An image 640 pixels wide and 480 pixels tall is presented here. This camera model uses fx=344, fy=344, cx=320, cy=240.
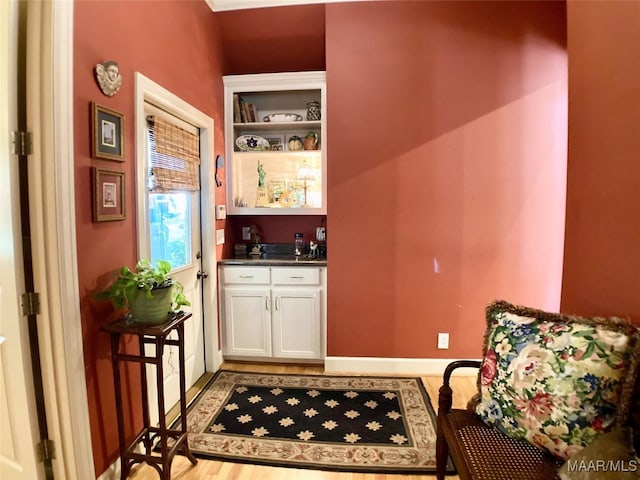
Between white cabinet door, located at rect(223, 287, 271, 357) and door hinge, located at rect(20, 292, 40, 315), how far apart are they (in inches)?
62.4

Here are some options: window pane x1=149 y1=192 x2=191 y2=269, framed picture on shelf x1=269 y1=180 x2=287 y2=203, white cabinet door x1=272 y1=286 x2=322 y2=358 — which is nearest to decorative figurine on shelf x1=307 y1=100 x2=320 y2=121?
framed picture on shelf x1=269 y1=180 x2=287 y2=203

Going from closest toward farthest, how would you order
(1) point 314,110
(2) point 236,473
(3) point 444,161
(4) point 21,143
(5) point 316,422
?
(4) point 21,143 → (2) point 236,473 → (5) point 316,422 → (3) point 444,161 → (1) point 314,110

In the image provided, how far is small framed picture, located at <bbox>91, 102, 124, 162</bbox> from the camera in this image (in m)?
1.55

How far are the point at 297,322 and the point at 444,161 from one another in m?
1.78

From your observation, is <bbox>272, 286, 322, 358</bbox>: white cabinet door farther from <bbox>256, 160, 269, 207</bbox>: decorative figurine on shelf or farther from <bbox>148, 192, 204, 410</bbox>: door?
<bbox>256, 160, 269, 207</bbox>: decorative figurine on shelf

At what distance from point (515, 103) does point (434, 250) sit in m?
1.29

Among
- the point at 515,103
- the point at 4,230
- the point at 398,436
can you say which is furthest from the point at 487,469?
the point at 515,103

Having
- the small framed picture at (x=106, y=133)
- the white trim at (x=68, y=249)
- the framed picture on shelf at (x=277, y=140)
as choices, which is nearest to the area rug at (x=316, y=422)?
the white trim at (x=68, y=249)

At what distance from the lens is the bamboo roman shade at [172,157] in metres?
2.09

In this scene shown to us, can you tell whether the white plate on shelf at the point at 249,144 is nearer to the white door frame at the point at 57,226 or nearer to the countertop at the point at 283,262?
the countertop at the point at 283,262

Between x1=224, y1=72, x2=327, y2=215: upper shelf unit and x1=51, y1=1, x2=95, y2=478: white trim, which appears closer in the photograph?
x1=51, y1=1, x2=95, y2=478: white trim

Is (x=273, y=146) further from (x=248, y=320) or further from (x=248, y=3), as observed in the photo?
(x=248, y=320)

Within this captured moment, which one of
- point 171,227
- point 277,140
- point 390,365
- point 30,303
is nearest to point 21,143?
point 30,303

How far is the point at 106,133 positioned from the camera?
1.62 meters
